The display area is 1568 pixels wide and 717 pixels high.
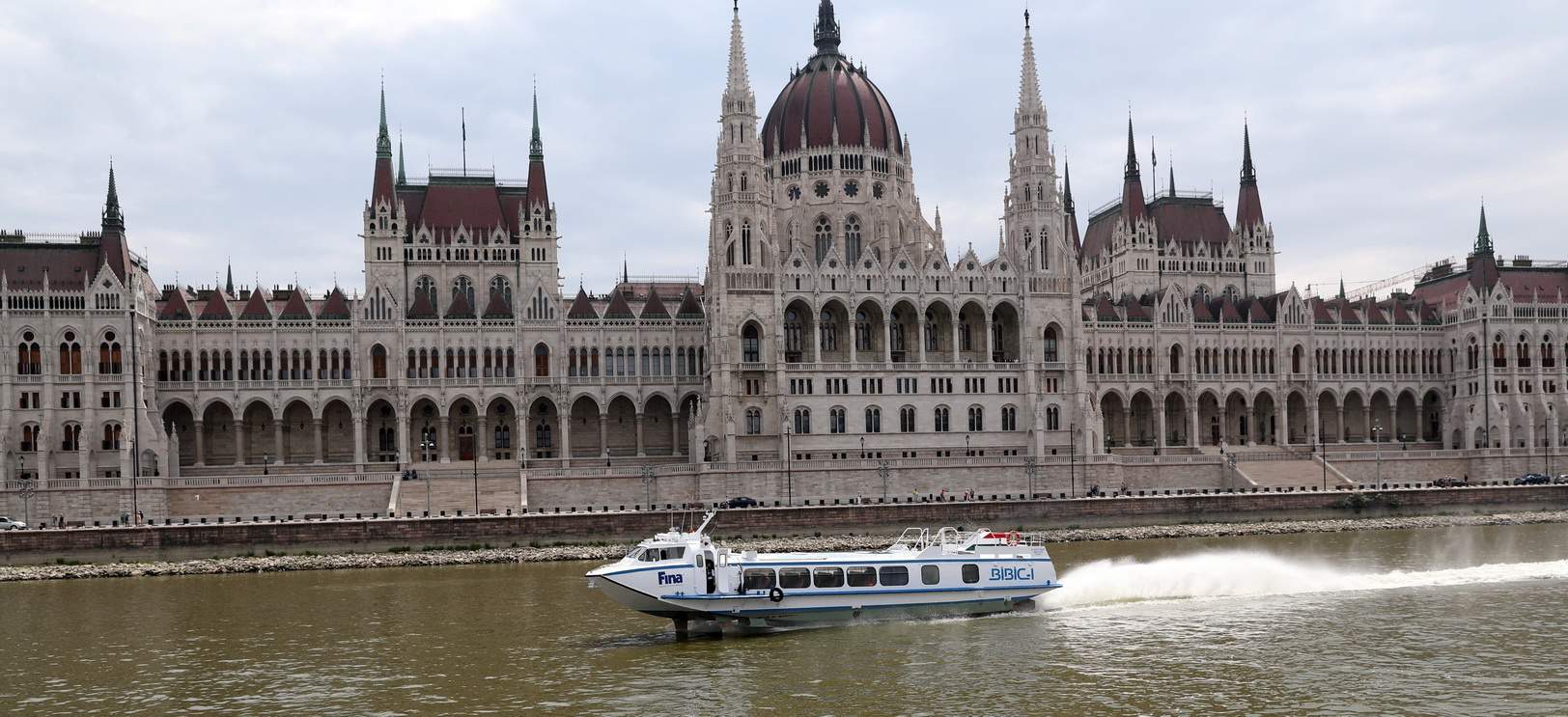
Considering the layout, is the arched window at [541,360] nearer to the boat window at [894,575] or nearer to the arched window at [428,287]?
the arched window at [428,287]

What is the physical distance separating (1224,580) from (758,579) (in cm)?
1780

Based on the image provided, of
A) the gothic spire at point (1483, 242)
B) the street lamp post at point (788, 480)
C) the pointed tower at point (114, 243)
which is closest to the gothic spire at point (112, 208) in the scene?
the pointed tower at point (114, 243)

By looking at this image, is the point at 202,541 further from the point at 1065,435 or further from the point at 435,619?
the point at 1065,435

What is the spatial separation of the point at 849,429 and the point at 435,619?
5425cm

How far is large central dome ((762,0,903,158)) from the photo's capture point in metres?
118

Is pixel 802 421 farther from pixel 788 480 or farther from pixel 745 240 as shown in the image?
pixel 745 240

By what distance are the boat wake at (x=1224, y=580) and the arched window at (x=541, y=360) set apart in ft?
186

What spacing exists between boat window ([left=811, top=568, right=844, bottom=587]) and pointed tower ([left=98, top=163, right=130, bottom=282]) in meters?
67.2

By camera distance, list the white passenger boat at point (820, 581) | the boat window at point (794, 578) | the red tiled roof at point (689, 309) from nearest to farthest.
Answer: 1. the white passenger boat at point (820, 581)
2. the boat window at point (794, 578)
3. the red tiled roof at point (689, 309)

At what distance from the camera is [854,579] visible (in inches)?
1892

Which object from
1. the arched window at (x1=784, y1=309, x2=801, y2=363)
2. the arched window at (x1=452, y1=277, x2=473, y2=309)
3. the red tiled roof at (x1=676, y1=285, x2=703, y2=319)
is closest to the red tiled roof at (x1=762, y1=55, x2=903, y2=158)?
the red tiled roof at (x1=676, y1=285, x2=703, y2=319)

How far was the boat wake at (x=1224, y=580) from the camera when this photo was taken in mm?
51906

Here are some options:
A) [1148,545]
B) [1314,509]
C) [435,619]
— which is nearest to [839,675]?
[435,619]

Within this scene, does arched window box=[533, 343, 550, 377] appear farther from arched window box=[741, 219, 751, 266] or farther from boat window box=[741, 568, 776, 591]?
boat window box=[741, 568, 776, 591]
